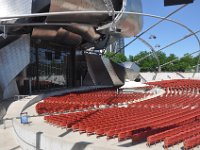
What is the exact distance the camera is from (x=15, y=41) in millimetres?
27938

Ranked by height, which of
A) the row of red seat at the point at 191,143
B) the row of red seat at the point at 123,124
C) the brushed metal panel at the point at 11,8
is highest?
the brushed metal panel at the point at 11,8

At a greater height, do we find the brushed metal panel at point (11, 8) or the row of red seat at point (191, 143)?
the brushed metal panel at point (11, 8)

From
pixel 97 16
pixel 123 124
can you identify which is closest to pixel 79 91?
pixel 97 16

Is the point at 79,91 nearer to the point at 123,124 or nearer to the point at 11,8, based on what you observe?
the point at 11,8

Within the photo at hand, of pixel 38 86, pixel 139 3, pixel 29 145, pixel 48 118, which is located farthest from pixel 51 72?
pixel 29 145

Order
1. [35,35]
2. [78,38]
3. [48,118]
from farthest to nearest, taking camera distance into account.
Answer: [78,38] → [35,35] → [48,118]

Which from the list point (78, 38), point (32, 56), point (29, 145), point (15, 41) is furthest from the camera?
point (78, 38)

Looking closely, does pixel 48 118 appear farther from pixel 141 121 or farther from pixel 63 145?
pixel 63 145

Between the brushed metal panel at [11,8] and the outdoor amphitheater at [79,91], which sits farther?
the brushed metal panel at [11,8]

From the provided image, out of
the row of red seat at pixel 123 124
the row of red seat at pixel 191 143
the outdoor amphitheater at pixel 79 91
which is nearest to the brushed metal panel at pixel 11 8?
the outdoor amphitheater at pixel 79 91

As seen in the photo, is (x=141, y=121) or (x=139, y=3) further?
(x=139, y=3)

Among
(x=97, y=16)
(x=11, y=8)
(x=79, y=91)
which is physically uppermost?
(x=97, y=16)

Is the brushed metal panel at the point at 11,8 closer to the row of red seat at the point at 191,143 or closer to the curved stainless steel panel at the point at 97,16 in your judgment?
the curved stainless steel panel at the point at 97,16

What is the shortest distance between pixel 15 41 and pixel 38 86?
777 centimetres
